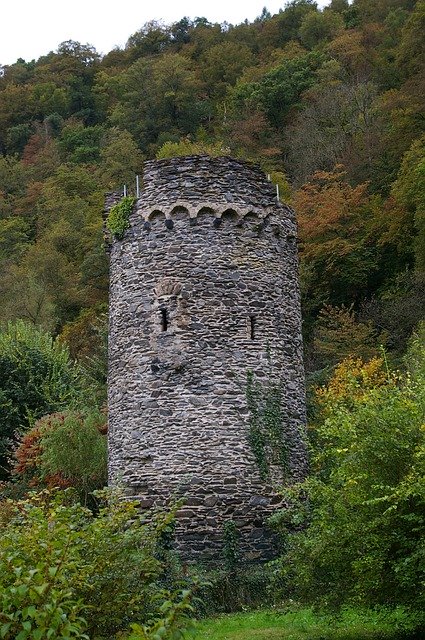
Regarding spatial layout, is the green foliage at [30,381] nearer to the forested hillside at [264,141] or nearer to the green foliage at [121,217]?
the forested hillside at [264,141]

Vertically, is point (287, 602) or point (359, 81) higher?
point (359, 81)

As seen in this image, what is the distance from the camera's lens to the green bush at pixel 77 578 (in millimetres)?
5914

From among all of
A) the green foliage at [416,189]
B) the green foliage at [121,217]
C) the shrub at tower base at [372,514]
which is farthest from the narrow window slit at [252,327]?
the green foliage at [416,189]

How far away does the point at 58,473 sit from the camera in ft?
68.5

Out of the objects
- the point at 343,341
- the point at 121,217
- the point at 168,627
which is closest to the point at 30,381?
the point at 343,341

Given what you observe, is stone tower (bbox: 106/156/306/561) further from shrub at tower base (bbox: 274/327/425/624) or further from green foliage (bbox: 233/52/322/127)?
green foliage (bbox: 233/52/322/127)

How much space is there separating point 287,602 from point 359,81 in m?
34.4

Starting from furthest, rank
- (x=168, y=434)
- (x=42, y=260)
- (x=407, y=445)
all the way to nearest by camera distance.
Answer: (x=42, y=260) → (x=168, y=434) → (x=407, y=445)

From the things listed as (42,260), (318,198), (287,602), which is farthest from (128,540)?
(42,260)

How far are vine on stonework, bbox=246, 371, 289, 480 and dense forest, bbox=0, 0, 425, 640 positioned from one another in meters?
0.77

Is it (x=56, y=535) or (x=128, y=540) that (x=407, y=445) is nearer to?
(x=128, y=540)

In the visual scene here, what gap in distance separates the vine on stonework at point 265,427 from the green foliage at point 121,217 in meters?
3.58

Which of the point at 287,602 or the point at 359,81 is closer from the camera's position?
the point at 287,602

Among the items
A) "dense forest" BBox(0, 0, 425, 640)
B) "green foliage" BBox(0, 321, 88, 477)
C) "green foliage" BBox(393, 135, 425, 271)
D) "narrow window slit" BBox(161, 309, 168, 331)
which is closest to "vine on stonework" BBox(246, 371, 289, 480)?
"dense forest" BBox(0, 0, 425, 640)
